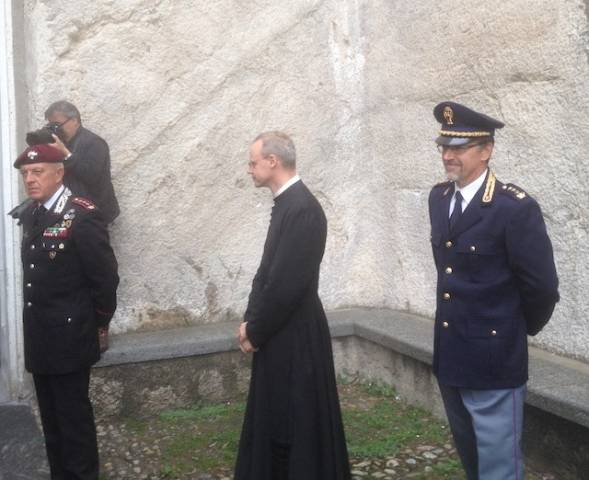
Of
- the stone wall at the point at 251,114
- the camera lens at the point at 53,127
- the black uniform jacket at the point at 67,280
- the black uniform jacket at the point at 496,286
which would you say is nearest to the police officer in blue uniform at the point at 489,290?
the black uniform jacket at the point at 496,286

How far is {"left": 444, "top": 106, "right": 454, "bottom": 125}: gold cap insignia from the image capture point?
3.36 m

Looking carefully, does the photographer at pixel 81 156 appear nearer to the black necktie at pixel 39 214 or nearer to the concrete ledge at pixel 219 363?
the concrete ledge at pixel 219 363

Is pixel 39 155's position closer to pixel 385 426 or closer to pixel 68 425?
pixel 68 425

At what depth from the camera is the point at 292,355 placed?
3.66 m

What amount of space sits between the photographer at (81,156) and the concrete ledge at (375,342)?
0.90 meters

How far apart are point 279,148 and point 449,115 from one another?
29.2 inches

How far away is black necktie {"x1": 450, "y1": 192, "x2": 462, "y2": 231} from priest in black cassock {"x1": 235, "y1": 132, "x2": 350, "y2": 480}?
0.58 metres

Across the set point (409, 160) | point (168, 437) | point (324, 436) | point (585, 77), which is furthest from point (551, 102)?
point (168, 437)

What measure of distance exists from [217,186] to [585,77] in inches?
103

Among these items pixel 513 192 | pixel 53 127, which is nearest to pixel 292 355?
pixel 513 192

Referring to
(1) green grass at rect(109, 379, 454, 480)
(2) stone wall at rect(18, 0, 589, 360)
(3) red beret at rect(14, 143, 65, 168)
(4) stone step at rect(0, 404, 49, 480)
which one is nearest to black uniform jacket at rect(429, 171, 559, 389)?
(1) green grass at rect(109, 379, 454, 480)

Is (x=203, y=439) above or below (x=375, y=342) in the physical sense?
below

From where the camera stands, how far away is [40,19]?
18.1 feet

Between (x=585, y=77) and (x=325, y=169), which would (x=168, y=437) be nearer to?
(x=325, y=169)
